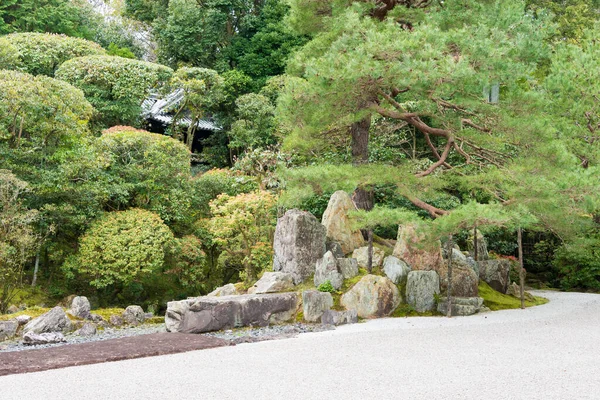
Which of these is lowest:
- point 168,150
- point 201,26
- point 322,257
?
point 322,257

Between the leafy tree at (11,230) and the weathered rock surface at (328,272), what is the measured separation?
5052 millimetres

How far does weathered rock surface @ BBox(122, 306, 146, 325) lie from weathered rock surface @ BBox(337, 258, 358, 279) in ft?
11.3

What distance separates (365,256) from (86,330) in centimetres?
456

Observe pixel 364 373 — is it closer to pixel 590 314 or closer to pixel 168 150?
pixel 590 314

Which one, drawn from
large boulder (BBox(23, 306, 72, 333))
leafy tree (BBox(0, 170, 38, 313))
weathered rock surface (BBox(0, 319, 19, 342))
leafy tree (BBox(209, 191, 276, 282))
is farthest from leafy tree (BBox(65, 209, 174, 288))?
weathered rock surface (BBox(0, 319, 19, 342))

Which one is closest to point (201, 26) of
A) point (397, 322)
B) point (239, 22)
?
point (239, 22)

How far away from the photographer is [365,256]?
30.3 feet

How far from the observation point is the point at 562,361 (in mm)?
5211

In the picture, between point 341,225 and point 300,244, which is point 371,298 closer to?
point 300,244

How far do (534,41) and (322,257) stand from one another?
460cm

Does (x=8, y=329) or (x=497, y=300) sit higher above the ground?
(x=497, y=300)

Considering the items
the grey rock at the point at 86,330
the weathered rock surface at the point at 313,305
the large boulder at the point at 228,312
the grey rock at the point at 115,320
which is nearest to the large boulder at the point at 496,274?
the weathered rock surface at the point at 313,305

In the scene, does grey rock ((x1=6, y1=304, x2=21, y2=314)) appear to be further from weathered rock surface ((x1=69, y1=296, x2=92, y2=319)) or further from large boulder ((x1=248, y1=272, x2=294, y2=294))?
large boulder ((x1=248, y1=272, x2=294, y2=294))

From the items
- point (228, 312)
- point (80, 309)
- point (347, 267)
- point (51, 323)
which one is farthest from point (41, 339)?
point (347, 267)
